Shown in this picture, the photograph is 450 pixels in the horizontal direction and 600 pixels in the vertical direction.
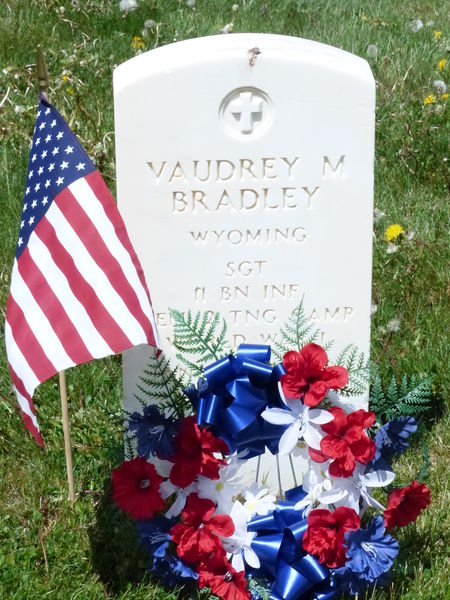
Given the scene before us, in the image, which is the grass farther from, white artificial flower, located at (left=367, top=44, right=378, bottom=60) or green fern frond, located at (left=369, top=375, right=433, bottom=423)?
green fern frond, located at (left=369, top=375, right=433, bottom=423)

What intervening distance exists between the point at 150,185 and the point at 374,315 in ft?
4.80

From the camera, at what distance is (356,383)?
292cm

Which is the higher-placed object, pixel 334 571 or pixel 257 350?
pixel 257 350

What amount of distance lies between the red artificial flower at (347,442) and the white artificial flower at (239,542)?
1.06 feet

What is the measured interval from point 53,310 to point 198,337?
1.52ft

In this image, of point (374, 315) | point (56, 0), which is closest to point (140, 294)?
point (374, 315)

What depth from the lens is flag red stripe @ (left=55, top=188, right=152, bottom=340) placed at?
8.61 feet

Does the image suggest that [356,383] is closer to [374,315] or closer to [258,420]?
[258,420]

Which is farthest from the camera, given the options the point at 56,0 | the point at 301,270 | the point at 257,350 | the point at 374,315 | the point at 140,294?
the point at 56,0

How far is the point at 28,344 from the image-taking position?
2.67 m

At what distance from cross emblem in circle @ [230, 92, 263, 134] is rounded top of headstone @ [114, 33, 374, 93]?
90mm

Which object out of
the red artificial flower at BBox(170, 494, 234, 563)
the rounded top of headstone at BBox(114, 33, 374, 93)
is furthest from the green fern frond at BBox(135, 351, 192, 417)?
the rounded top of headstone at BBox(114, 33, 374, 93)

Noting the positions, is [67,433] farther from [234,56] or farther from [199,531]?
[234,56]

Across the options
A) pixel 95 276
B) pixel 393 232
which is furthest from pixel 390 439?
pixel 393 232
